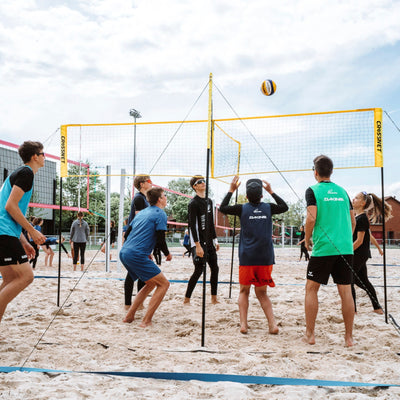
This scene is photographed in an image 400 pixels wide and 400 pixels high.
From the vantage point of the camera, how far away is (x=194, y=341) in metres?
2.99

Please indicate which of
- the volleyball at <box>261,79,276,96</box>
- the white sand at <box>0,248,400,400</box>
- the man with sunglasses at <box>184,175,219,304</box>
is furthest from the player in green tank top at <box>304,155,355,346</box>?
the volleyball at <box>261,79,276,96</box>

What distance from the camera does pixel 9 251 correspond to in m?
2.63

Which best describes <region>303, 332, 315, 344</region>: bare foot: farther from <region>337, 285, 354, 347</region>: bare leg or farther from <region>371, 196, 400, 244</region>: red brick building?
<region>371, 196, 400, 244</region>: red brick building

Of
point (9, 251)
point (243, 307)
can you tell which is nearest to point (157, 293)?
point (243, 307)

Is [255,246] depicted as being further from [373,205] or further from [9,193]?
[9,193]

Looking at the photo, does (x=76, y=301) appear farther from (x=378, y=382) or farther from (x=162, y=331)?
(x=378, y=382)

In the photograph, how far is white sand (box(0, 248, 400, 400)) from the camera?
Answer: 6.59 feet

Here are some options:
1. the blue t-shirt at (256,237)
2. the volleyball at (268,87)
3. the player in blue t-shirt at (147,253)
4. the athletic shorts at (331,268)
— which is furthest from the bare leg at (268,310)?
the volleyball at (268,87)

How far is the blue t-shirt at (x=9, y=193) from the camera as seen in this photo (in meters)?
2.66

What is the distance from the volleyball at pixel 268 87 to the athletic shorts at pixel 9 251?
12.3 ft

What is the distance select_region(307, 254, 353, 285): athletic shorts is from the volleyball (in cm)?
290

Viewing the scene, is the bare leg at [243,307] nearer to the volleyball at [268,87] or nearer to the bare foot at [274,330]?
the bare foot at [274,330]

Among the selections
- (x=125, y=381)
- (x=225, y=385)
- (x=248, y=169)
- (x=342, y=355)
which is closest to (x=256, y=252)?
(x=342, y=355)

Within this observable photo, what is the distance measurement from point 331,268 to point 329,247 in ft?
0.61
